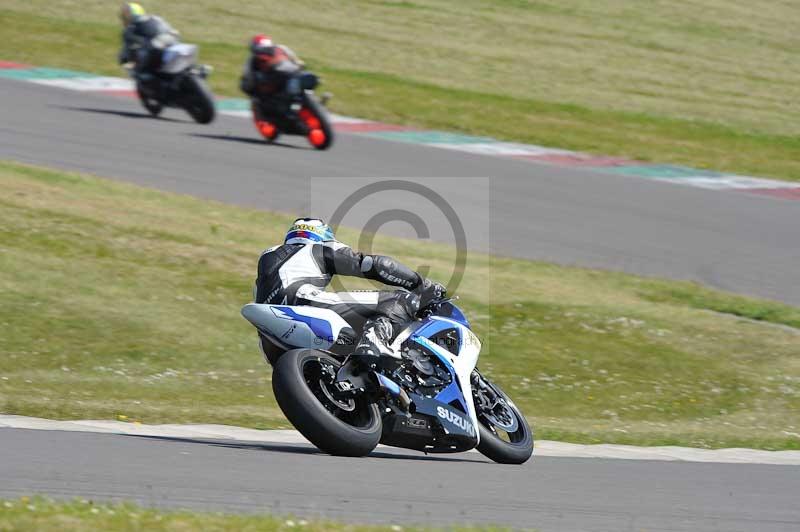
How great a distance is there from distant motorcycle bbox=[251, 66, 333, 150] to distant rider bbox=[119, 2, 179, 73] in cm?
178

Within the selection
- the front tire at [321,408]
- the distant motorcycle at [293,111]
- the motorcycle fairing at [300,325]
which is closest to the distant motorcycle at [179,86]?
the distant motorcycle at [293,111]

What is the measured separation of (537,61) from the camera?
1220 inches

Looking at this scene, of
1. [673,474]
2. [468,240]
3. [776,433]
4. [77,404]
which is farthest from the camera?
[468,240]

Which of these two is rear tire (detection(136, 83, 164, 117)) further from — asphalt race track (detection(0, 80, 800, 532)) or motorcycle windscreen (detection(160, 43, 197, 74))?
motorcycle windscreen (detection(160, 43, 197, 74))

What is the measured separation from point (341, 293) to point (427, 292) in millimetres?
556

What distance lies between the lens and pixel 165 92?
68.8 feet

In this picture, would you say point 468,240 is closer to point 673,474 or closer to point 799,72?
point 673,474

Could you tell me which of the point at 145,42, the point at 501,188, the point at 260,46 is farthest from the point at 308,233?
the point at 145,42

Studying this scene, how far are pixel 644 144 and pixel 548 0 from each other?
49.1ft

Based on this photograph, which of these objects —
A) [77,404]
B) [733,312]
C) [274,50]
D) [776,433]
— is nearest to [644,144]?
[274,50]

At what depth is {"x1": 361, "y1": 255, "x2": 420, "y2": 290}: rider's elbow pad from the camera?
758cm

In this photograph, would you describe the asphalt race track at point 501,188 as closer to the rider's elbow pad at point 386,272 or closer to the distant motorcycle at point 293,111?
the distant motorcycle at point 293,111

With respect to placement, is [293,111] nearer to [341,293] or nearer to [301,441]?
[301,441]

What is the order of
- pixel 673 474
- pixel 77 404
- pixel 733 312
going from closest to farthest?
pixel 673 474, pixel 77 404, pixel 733 312
